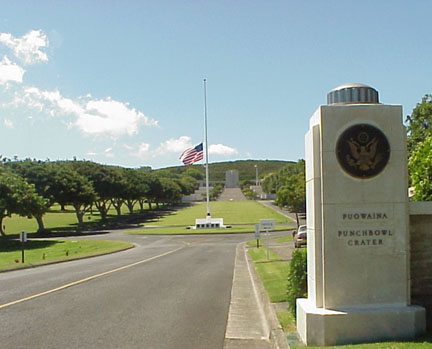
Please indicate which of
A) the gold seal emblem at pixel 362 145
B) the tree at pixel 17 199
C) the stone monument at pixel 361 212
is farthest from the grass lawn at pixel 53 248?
the gold seal emblem at pixel 362 145

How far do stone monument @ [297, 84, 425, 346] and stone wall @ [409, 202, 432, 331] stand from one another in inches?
12.8

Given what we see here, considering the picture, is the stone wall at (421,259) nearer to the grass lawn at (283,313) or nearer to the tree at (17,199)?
the grass lawn at (283,313)

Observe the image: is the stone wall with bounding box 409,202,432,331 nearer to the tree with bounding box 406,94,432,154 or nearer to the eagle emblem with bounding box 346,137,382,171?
the eagle emblem with bounding box 346,137,382,171

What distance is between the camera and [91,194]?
204 ft

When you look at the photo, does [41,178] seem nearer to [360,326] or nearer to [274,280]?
[274,280]

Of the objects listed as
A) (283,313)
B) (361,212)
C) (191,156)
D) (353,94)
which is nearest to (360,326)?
(361,212)

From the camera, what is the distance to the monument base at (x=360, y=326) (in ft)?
22.3

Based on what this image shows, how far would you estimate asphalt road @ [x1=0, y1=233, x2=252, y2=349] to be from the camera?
7.96 meters

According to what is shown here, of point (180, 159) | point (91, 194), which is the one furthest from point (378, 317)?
point (91, 194)

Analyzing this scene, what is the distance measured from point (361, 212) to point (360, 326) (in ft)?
5.41

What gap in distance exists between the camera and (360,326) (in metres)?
6.84

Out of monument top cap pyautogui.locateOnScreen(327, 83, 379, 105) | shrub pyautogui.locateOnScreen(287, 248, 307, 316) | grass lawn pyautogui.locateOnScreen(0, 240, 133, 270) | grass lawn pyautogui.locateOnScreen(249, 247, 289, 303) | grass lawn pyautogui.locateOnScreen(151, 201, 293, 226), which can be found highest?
monument top cap pyautogui.locateOnScreen(327, 83, 379, 105)

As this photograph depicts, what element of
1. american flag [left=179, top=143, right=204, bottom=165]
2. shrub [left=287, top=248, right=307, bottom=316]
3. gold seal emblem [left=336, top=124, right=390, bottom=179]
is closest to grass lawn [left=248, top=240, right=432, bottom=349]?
shrub [left=287, top=248, right=307, bottom=316]

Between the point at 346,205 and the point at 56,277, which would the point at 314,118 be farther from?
the point at 56,277
